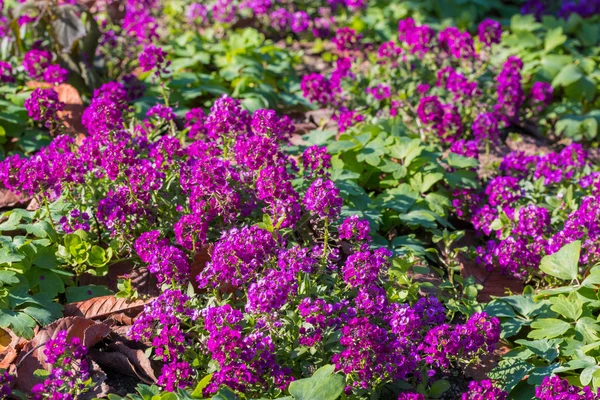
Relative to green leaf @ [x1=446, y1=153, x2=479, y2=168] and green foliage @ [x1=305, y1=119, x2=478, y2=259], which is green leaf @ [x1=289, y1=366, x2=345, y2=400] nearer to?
green foliage @ [x1=305, y1=119, x2=478, y2=259]

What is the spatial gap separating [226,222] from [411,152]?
157 centimetres

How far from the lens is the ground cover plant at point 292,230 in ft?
11.7

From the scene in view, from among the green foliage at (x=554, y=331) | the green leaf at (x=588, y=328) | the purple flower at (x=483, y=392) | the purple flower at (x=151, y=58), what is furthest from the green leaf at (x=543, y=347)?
the purple flower at (x=151, y=58)

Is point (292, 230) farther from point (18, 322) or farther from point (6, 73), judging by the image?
point (6, 73)

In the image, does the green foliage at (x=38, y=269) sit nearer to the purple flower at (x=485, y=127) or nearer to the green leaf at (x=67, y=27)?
the green leaf at (x=67, y=27)

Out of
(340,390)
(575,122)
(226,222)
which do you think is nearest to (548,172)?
(575,122)

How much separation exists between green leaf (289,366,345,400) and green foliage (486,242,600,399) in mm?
1077

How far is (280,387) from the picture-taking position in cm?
350

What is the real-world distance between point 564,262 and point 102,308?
265 cm

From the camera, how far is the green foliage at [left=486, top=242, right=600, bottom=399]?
12.8ft

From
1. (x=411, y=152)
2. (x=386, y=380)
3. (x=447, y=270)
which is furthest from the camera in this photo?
(x=411, y=152)

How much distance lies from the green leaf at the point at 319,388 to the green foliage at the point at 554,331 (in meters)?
1.08

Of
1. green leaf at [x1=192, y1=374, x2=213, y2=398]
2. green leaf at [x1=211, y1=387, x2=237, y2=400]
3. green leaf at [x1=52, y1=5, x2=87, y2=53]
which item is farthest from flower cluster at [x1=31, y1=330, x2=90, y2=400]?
green leaf at [x1=52, y1=5, x2=87, y2=53]

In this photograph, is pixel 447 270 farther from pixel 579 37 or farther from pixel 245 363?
pixel 579 37
